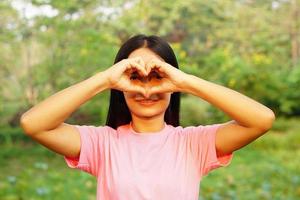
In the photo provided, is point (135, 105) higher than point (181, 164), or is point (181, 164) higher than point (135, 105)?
point (135, 105)

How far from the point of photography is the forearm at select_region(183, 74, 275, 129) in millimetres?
1421

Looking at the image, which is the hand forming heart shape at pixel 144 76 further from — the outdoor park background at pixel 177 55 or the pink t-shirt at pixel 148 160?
the outdoor park background at pixel 177 55

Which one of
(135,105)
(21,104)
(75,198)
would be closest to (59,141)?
(135,105)

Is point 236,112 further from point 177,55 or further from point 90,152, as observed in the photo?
point 177,55

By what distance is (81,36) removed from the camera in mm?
5586

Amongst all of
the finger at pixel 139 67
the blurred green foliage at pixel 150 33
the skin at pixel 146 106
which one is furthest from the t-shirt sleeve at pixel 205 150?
the blurred green foliage at pixel 150 33

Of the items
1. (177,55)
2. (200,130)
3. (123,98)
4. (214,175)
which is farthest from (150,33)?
(200,130)

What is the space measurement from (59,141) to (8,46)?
15.2 feet

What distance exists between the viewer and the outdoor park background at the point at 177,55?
5125mm

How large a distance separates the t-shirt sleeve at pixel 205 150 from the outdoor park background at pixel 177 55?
10.3ft

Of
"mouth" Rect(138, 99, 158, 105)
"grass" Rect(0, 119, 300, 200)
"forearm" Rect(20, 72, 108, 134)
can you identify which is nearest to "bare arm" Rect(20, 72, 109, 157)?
"forearm" Rect(20, 72, 108, 134)

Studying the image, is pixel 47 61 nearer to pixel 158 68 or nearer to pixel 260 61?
pixel 260 61

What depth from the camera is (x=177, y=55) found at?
575 centimetres

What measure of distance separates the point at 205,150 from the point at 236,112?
0.14 meters
